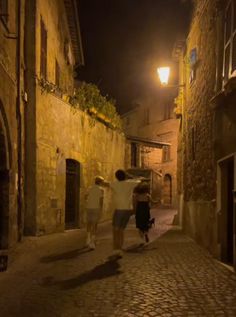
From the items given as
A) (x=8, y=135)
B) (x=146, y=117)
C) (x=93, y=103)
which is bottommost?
(x=8, y=135)

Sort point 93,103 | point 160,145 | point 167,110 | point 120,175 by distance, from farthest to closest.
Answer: point 167,110
point 160,145
point 93,103
point 120,175

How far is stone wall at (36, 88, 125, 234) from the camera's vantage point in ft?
39.2

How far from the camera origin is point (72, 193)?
15.0 meters

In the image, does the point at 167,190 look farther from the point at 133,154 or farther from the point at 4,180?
the point at 4,180

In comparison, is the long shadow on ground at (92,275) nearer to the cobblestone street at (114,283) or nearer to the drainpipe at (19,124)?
the cobblestone street at (114,283)

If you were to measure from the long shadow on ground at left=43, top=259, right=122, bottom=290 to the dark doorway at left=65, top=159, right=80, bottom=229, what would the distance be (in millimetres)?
6967

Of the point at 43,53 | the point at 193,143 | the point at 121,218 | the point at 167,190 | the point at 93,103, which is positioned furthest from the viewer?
the point at 167,190

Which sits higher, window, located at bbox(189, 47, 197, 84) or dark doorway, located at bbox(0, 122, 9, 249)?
window, located at bbox(189, 47, 197, 84)

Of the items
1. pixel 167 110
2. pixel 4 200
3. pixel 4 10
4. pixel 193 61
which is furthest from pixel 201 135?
pixel 167 110

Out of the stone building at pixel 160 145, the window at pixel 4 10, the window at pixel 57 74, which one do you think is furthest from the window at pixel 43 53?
the stone building at pixel 160 145

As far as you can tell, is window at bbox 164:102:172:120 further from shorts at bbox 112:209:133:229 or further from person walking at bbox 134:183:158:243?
shorts at bbox 112:209:133:229

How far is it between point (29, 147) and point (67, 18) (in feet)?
29.0

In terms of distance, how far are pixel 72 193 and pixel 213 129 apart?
22.9 ft

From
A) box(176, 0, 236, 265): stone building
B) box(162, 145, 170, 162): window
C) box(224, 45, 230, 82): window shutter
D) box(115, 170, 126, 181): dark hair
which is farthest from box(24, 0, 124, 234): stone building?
box(162, 145, 170, 162): window
